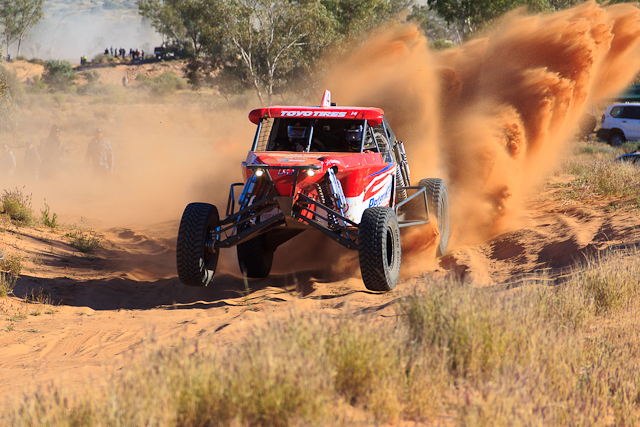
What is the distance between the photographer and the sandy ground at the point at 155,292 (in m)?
5.00

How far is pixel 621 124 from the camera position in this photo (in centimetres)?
2294

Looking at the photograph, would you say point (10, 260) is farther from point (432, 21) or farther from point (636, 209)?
point (432, 21)

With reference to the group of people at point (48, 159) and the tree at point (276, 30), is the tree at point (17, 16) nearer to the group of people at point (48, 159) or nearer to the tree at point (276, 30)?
the tree at point (276, 30)

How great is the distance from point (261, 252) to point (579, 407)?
17.4 feet

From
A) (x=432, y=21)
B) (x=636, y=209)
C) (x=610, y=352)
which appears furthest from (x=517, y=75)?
(x=432, y=21)

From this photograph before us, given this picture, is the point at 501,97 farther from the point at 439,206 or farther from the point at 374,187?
the point at 374,187

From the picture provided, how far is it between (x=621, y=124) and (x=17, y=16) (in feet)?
181

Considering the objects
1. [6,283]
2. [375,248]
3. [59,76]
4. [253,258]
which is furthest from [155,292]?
[59,76]

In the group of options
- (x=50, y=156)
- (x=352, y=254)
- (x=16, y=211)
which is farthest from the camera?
(x=50, y=156)

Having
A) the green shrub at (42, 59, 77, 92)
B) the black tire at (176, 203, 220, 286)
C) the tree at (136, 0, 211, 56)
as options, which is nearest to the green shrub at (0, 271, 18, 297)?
the black tire at (176, 203, 220, 286)

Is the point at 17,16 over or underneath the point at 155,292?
over

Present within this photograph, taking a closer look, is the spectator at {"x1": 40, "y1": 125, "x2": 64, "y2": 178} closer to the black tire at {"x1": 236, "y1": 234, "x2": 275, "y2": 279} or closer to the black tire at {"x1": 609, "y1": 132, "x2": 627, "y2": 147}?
the black tire at {"x1": 236, "y1": 234, "x2": 275, "y2": 279}

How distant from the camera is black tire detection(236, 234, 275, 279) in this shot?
783cm

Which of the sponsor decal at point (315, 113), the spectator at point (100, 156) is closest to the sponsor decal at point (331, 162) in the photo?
the sponsor decal at point (315, 113)
